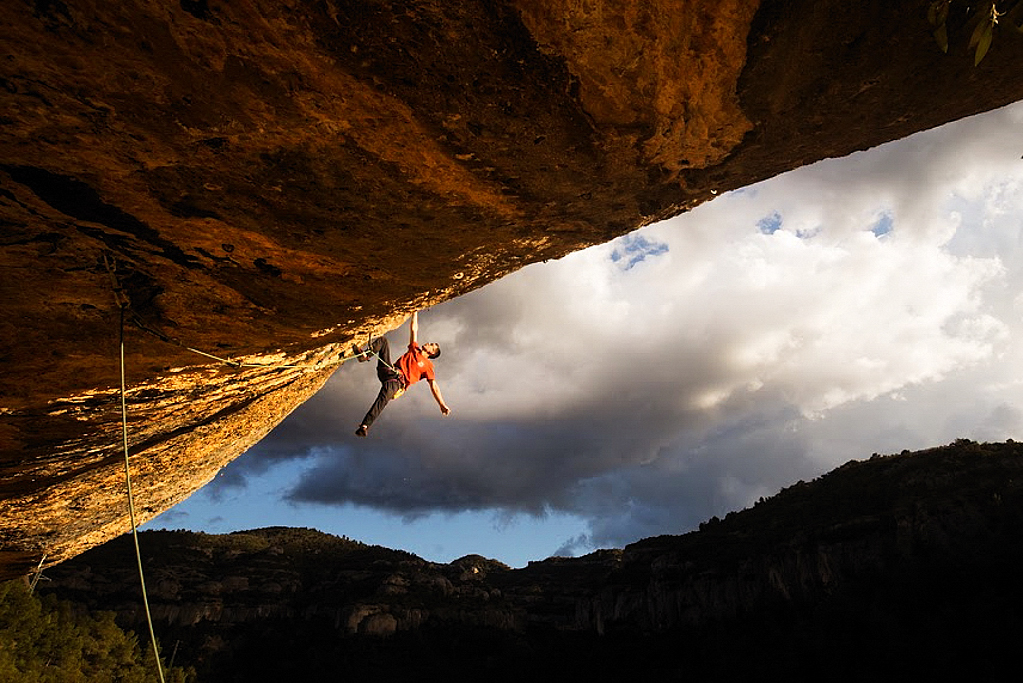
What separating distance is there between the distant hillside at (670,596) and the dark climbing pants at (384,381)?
30.6 metres

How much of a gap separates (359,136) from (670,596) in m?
71.3

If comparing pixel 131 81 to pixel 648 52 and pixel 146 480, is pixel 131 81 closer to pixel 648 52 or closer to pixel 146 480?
pixel 648 52

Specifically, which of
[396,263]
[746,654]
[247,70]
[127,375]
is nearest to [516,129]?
[247,70]

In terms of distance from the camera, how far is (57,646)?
24.7 metres

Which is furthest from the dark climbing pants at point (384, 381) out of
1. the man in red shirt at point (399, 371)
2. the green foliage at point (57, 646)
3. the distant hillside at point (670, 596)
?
the distant hillside at point (670, 596)

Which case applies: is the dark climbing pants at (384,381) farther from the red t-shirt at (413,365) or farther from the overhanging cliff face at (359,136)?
the overhanging cliff face at (359,136)

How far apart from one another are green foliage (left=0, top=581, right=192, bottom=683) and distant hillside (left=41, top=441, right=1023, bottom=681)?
4539 mm

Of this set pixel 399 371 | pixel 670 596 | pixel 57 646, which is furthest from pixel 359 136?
pixel 670 596

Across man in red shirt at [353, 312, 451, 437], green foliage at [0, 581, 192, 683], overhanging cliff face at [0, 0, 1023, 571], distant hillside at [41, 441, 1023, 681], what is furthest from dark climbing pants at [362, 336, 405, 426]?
distant hillside at [41, 441, 1023, 681]

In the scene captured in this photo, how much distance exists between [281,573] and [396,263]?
96775 millimetres

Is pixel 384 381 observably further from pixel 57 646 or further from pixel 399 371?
pixel 57 646

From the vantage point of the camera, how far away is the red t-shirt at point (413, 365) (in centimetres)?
852

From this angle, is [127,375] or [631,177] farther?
[127,375]

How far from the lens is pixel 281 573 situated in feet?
281
